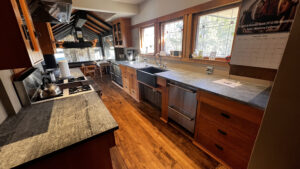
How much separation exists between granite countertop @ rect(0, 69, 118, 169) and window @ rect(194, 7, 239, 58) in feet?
6.07

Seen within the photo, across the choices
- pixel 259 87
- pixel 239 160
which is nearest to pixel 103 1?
pixel 259 87

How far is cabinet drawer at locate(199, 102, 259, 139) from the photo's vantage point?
43.0 inches

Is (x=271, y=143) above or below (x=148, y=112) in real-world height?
above

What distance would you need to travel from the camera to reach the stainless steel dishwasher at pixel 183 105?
162 cm

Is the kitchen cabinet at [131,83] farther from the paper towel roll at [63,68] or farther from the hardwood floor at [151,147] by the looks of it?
the paper towel roll at [63,68]

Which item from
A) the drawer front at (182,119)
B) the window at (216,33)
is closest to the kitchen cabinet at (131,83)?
the drawer front at (182,119)

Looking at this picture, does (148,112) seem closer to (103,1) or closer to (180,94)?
(180,94)

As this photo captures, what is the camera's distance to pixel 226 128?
128 centimetres

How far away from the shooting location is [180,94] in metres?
1.79

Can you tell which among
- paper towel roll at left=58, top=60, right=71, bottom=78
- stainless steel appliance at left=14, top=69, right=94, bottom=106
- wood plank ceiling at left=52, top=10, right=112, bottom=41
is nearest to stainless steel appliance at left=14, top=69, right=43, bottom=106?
stainless steel appliance at left=14, top=69, right=94, bottom=106

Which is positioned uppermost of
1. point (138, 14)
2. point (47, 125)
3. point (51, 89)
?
point (138, 14)

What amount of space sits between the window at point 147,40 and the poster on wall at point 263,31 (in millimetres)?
2147

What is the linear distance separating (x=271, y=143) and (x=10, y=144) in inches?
58.0

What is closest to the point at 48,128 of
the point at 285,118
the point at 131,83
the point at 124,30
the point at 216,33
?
the point at 285,118
